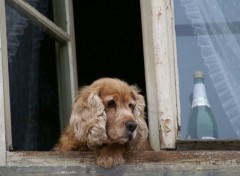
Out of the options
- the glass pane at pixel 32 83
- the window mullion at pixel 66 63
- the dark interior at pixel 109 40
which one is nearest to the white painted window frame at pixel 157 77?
the glass pane at pixel 32 83

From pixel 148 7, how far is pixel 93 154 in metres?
0.86

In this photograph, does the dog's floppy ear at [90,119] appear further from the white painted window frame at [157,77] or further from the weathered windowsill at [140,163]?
the white painted window frame at [157,77]

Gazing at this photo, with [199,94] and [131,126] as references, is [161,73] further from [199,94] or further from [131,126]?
[131,126]

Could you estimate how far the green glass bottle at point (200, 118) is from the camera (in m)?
5.23

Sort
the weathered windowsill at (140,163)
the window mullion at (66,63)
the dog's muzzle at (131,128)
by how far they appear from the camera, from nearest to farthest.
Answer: the dog's muzzle at (131,128) → the weathered windowsill at (140,163) → the window mullion at (66,63)

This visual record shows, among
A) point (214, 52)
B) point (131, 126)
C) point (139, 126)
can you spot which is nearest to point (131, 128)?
point (131, 126)

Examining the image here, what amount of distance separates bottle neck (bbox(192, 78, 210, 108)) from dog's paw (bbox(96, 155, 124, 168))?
61cm

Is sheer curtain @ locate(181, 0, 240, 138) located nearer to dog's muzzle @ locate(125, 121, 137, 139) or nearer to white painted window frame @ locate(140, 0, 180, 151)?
white painted window frame @ locate(140, 0, 180, 151)

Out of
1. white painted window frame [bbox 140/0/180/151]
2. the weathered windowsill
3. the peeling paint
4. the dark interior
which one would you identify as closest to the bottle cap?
white painted window frame [bbox 140/0/180/151]

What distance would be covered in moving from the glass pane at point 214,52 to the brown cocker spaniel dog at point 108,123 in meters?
0.38

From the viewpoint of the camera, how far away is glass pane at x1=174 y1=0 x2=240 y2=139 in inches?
210

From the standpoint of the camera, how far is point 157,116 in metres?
5.14

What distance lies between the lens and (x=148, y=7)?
5.30 meters

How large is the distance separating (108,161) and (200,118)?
2.05 feet
